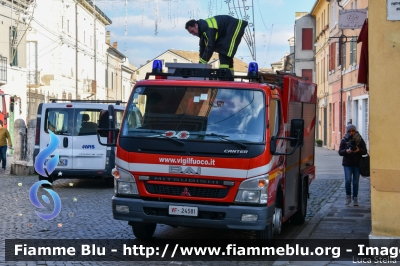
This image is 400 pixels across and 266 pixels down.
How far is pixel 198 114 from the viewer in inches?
361

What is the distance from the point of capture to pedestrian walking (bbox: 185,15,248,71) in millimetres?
10867

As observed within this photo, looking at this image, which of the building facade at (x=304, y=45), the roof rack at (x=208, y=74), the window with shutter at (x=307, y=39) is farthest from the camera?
the window with shutter at (x=307, y=39)

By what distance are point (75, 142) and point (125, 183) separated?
29.0ft

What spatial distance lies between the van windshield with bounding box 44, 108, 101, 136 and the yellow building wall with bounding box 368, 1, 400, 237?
33.3ft

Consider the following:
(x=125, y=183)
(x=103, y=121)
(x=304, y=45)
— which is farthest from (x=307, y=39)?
(x=125, y=183)

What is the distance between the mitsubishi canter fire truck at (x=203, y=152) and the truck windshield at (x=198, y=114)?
1cm

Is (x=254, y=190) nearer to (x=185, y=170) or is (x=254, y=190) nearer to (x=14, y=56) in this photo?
(x=185, y=170)

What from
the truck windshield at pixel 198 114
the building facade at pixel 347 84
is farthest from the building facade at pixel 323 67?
the truck windshield at pixel 198 114

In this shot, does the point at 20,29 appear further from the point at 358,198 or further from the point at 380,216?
the point at 380,216

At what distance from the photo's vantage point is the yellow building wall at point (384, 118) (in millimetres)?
8633

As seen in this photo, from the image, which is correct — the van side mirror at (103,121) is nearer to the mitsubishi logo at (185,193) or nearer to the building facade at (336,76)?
the mitsubishi logo at (185,193)

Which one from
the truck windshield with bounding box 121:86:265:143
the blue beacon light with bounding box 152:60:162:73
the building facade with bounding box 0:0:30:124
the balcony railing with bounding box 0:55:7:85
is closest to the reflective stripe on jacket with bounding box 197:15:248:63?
the blue beacon light with bounding box 152:60:162:73

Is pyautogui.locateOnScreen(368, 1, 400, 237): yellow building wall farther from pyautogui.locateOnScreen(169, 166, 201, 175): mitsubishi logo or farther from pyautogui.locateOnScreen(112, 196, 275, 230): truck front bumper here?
pyautogui.locateOnScreen(169, 166, 201, 175): mitsubishi logo

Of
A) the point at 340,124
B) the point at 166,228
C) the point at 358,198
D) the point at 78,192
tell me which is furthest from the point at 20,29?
the point at 166,228
